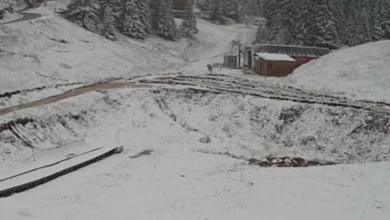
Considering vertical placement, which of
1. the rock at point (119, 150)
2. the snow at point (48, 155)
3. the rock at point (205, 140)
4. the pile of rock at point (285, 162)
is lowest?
the pile of rock at point (285, 162)

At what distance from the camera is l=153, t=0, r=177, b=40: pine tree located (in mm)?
59000

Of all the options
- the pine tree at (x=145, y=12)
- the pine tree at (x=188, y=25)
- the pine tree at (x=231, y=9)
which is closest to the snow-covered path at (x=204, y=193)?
the pine tree at (x=145, y=12)

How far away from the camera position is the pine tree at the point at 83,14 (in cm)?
5134

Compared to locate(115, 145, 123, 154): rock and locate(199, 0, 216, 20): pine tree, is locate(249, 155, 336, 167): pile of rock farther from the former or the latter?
locate(199, 0, 216, 20): pine tree

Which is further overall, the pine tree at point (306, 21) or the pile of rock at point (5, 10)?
the pine tree at point (306, 21)

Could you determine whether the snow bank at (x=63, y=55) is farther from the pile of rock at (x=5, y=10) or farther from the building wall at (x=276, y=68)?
the building wall at (x=276, y=68)

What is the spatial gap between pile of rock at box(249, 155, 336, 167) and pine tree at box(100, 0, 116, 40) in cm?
3376

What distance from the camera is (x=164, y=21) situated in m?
59.4

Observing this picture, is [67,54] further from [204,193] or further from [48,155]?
[204,193]

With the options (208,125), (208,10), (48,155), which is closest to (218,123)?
(208,125)

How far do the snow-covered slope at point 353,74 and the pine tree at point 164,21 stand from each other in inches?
921

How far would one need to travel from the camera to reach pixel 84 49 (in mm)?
44000

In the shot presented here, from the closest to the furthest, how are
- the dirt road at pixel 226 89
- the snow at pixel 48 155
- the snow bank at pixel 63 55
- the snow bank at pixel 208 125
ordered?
the snow at pixel 48 155 < the snow bank at pixel 208 125 < the dirt road at pixel 226 89 < the snow bank at pixel 63 55

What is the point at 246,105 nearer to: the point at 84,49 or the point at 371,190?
the point at 371,190
